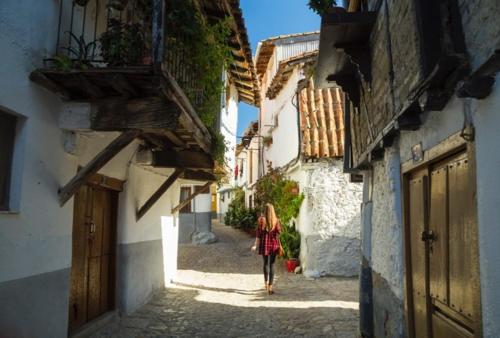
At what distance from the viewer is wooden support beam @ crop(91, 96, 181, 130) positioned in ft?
15.3

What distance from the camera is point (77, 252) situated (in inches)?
220

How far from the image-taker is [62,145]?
471 centimetres

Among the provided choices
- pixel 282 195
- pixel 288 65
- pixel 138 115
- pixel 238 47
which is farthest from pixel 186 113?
pixel 288 65

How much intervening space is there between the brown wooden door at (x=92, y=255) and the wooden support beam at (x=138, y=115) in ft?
4.42

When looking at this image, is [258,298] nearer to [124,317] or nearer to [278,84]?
[124,317]

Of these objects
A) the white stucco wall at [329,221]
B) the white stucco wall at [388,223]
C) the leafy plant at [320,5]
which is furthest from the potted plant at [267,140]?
the leafy plant at [320,5]

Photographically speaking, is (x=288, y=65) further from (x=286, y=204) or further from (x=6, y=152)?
(x=6, y=152)

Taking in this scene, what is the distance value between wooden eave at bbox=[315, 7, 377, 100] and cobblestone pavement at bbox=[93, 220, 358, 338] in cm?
346

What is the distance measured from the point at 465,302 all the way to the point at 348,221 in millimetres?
8316

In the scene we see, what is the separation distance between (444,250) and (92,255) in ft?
15.3

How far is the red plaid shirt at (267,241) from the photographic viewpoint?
8.91m

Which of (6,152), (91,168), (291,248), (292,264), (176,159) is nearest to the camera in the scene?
(6,152)

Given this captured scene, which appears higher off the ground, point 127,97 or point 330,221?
point 127,97

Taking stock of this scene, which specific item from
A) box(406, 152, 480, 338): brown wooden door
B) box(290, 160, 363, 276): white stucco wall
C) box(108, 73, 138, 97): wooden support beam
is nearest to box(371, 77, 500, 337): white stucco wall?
box(406, 152, 480, 338): brown wooden door
